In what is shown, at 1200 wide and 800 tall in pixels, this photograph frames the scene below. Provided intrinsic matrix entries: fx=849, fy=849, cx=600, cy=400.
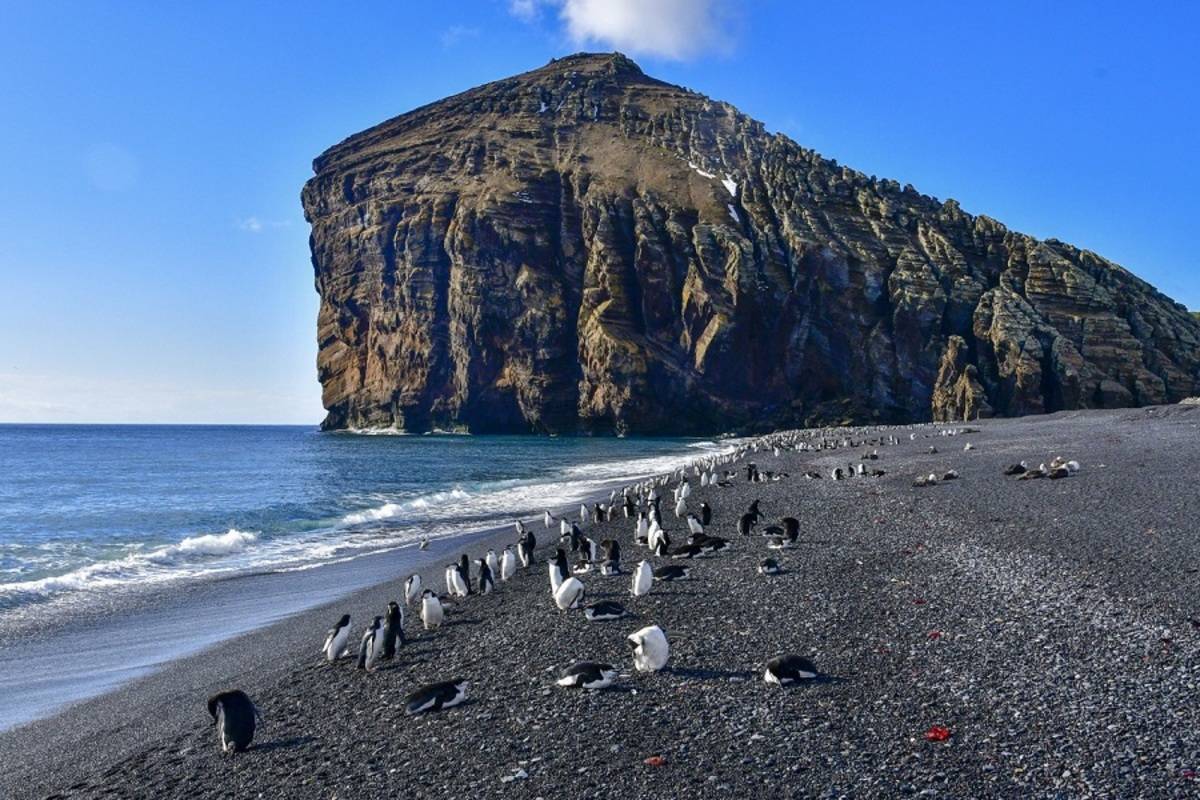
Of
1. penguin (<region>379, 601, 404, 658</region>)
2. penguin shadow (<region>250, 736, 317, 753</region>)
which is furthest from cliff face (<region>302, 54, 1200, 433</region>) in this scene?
penguin shadow (<region>250, 736, 317, 753</region>)

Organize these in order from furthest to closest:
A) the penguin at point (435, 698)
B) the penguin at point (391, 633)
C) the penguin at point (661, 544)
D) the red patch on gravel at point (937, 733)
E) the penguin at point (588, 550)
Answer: the penguin at point (588, 550)
the penguin at point (661, 544)
the penguin at point (391, 633)
the penguin at point (435, 698)
the red patch on gravel at point (937, 733)

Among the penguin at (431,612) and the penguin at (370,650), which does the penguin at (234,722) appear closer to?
the penguin at (370,650)

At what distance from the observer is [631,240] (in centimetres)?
10256

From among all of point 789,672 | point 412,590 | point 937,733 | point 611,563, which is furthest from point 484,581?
point 937,733

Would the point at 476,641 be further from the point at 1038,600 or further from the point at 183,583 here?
the point at 183,583

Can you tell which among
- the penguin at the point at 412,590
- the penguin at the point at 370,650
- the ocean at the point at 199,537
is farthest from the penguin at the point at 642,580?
the ocean at the point at 199,537

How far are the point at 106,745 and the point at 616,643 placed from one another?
5.55 metres

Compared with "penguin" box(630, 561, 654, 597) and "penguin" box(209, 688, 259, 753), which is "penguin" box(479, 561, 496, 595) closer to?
"penguin" box(630, 561, 654, 597)

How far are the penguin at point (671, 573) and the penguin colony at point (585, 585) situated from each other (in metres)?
0.02

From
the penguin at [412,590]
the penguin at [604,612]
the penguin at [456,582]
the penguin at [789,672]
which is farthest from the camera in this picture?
the penguin at [456,582]

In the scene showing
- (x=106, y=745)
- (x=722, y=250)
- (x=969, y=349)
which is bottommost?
(x=106, y=745)

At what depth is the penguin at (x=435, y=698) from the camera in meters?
8.27

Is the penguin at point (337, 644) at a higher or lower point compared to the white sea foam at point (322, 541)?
higher

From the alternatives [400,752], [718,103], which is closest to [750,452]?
[400,752]
